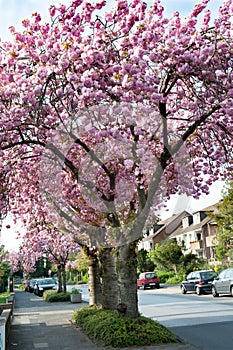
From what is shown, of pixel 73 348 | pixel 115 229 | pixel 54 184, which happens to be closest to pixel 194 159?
pixel 115 229

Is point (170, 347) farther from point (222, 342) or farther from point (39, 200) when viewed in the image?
point (39, 200)

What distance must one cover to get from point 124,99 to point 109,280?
6239 millimetres

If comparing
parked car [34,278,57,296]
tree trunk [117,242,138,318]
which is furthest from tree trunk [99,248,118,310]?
parked car [34,278,57,296]

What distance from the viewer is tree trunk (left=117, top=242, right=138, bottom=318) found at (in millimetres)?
10438

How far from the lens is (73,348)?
997cm

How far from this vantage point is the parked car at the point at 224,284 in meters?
22.8

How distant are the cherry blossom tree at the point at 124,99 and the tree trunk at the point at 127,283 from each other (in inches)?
0.9

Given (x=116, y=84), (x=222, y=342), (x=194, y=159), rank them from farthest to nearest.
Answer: (x=194, y=159) → (x=222, y=342) → (x=116, y=84)

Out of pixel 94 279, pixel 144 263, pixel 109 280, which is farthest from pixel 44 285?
pixel 109 280

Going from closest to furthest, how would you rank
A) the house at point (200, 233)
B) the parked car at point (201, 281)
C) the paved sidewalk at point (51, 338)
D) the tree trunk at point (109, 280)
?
the paved sidewalk at point (51, 338) < the tree trunk at point (109, 280) < the parked car at point (201, 281) < the house at point (200, 233)

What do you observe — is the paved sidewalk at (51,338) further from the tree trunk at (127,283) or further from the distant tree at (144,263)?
the distant tree at (144,263)

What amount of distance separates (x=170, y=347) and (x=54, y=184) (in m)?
6.80

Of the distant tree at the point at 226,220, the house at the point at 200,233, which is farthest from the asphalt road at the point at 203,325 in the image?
the house at the point at 200,233

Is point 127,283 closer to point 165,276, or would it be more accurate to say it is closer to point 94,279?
point 94,279
